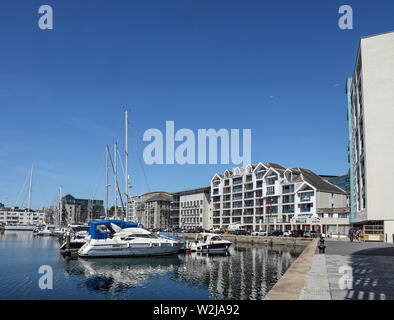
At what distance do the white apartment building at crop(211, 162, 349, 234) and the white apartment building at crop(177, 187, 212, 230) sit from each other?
6248mm

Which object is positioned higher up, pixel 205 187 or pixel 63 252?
pixel 205 187

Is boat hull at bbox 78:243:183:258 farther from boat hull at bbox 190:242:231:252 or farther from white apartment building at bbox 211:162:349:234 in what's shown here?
white apartment building at bbox 211:162:349:234

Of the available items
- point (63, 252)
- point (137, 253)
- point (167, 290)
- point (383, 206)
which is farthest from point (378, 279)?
point (63, 252)

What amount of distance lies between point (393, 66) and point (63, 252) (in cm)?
5350

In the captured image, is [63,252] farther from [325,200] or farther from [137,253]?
[325,200]

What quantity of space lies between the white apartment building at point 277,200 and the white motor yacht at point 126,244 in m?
45.3

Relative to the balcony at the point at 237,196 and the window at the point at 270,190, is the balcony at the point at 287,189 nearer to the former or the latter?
the window at the point at 270,190

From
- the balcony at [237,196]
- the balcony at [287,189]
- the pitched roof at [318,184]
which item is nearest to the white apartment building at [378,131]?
the pitched roof at [318,184]

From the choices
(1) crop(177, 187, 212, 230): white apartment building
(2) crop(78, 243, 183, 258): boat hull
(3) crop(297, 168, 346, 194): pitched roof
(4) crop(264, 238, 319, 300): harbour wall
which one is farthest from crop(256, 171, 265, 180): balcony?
(4) crop(264, 238, 319, 300): harbour wall

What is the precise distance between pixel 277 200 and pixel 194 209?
44.4 m

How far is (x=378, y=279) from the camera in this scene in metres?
16.0

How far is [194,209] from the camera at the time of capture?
135750mm

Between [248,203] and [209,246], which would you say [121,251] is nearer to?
[209,246]

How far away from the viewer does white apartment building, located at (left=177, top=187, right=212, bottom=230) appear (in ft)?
431
